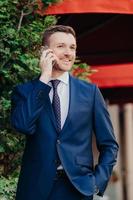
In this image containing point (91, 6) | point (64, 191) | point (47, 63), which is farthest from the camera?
point (91, 6)

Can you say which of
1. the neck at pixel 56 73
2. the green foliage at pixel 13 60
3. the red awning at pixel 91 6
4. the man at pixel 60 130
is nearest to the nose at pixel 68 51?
the man at pixel 60 130

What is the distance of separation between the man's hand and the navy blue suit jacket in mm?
38

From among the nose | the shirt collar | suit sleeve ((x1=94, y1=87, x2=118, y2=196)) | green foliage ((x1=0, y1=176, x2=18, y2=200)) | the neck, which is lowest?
green foliage ((x1=0, y1=176, x2=18, y2=200))

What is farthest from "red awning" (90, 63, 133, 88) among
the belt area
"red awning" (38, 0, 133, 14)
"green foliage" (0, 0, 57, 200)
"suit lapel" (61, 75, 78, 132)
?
the belt area

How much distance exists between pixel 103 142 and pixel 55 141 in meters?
0.29

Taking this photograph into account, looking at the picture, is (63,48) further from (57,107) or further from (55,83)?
(57,107)

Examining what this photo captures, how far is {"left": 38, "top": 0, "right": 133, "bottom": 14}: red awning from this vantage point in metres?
5.54

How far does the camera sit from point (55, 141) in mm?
3334

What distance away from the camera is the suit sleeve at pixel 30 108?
3305 millimetres

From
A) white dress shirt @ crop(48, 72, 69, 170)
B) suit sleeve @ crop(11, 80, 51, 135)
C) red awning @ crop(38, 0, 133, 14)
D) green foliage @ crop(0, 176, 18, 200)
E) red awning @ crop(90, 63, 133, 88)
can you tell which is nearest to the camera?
suit sleeve @ crop(11, 80, 51, 135)

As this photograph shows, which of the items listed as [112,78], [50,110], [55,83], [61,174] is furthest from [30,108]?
[112,78]

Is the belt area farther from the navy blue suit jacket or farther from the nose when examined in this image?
the nose

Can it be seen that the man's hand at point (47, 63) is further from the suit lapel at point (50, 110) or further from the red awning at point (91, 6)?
the red awning at point (91, 6)

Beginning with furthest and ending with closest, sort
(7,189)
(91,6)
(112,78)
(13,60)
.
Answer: (112,78)
(91,6)
(13,60)
(7,189)
